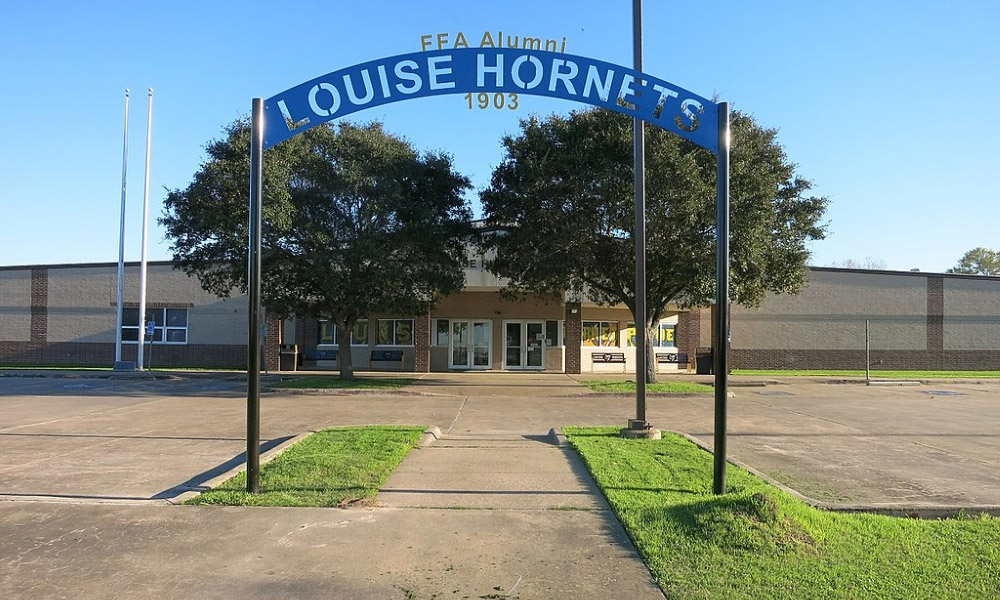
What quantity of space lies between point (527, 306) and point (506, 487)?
22249 mm

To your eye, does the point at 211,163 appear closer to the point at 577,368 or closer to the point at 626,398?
the point at 626,398

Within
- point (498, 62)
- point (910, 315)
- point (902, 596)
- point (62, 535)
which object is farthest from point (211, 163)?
point (910, 315)

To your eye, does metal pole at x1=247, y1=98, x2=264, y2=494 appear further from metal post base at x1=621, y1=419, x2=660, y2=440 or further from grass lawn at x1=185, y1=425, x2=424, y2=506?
metal post base at x1=621, y1=419, x2=660, y2=440

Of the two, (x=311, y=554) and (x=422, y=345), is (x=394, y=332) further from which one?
(x=311, y=554)

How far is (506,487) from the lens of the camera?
7.16 meters

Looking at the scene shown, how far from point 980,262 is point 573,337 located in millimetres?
79305

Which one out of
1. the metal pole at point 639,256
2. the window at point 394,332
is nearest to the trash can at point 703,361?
the window at point 394,332

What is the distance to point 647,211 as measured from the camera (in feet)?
58.0

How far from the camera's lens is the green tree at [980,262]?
81.6m

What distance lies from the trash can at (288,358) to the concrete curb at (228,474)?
20128 millimetres

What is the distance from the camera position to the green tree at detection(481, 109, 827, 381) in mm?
17375

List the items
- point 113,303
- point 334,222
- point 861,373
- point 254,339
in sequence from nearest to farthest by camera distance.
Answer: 1. point 254,339
2. point 334,222
3. point 861,373
4. point 113,303

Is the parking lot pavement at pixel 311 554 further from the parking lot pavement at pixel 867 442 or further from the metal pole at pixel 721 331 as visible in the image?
the parking lot pavement at pixel 867 442

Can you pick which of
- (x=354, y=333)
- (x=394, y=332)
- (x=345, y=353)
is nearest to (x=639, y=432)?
(x=345, y=353)
